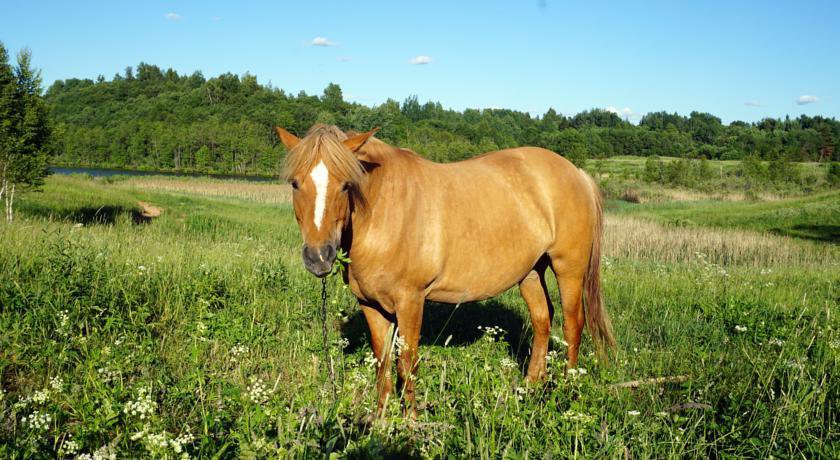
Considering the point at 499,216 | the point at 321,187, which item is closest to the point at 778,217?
the point at 499,216

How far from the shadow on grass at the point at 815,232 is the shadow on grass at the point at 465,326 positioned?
18.3m

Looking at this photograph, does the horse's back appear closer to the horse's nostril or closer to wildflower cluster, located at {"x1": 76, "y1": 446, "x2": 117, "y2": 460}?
the horse's nostril

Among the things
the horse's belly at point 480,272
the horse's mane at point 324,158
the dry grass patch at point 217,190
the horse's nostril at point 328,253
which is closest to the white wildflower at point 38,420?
the horse's nostril at point 328,253

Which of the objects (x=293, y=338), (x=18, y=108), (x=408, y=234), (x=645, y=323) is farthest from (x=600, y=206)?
(x=18, y=108)

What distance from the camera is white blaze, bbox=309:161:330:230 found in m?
2.96

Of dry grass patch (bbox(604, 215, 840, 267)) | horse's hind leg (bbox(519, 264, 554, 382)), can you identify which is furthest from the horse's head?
dry grass patch (bbox(604, 215, 840, 267))

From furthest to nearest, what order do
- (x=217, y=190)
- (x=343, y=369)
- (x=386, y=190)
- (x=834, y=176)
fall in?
(x=834, y=176)
(x=217, y=190)
(x=386, y=190)
(x=343, y=369)

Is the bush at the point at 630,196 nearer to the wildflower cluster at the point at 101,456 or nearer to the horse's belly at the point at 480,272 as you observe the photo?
the horse's belly at the point at 480,272

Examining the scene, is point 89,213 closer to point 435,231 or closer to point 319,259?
point 435,231

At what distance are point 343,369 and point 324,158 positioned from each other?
60.1 inches

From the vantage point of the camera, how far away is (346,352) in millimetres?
4961

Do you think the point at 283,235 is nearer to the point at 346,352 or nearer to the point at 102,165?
the point at 346,352

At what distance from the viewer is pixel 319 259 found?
2908 millimetres

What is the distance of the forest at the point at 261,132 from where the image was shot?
84.6m
